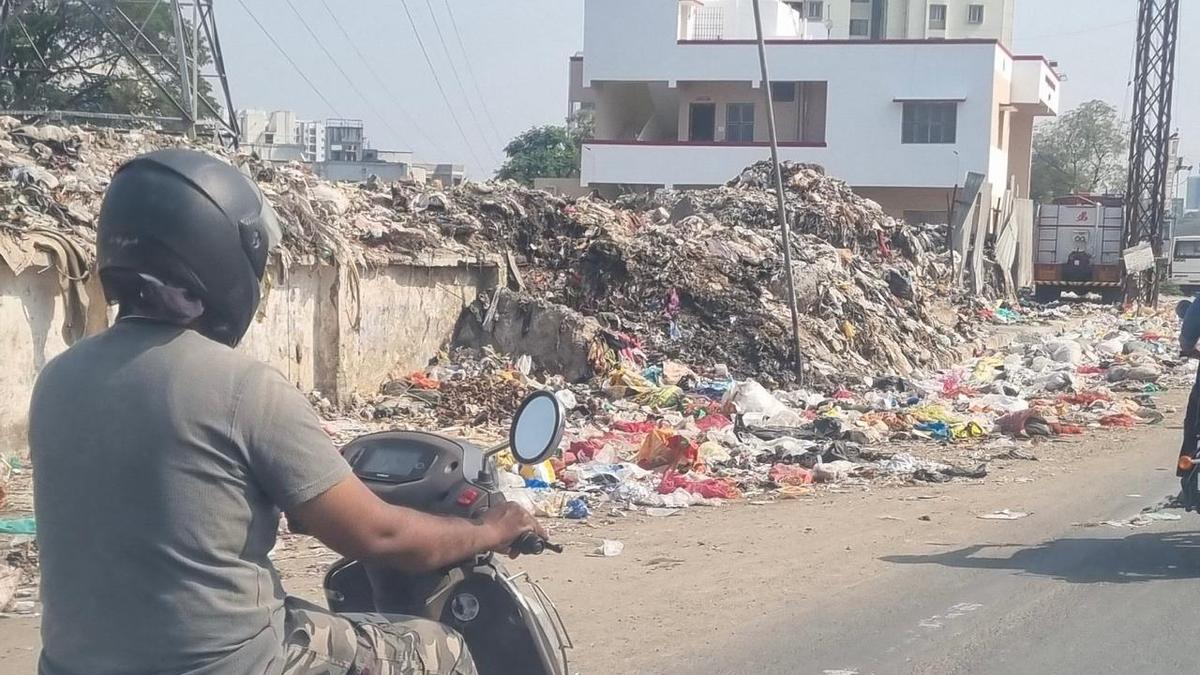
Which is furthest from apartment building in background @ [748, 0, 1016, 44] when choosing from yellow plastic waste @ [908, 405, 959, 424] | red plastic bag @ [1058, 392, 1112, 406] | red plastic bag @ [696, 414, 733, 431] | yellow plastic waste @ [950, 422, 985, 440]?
red plastic bag @ [696, 414, 733, 431]

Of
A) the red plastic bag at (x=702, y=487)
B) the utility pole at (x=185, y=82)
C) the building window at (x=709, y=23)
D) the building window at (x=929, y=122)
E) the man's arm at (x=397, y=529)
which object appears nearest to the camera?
the man's arm at (x=397, y=529)

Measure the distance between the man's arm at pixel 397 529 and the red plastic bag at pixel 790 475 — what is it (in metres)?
7.93

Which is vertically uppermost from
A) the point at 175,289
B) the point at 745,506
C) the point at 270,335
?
the point at 175,289

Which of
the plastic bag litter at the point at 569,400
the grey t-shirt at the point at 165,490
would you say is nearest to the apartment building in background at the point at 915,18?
the plastic bag litter at the point at 569,400

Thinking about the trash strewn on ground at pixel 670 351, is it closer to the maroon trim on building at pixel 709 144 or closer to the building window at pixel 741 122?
the maroon trim on building at pixel 709 144

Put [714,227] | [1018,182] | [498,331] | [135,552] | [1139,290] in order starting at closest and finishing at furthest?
1. [135,552]
2. [498,331]
3. [714,227]
4. [1139,290]
5. [1018,182]

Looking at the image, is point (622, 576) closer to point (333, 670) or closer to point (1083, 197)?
point (333, 670)

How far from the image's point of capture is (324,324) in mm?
14680

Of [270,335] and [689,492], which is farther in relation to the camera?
[270,335]

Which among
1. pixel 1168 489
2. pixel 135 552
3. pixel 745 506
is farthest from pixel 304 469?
pixel 1168 489

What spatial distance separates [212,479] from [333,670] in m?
0.51

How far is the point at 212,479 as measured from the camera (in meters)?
2.35

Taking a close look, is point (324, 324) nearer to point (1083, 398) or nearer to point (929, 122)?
point (1083, 398)

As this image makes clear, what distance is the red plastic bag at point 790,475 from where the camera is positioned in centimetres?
1077
